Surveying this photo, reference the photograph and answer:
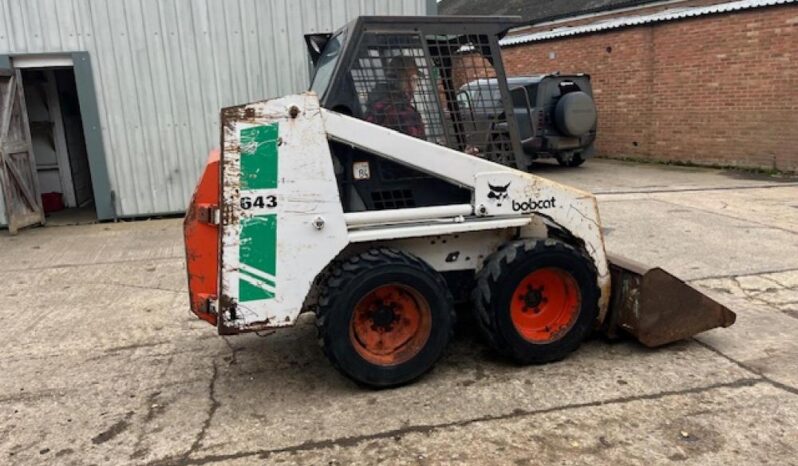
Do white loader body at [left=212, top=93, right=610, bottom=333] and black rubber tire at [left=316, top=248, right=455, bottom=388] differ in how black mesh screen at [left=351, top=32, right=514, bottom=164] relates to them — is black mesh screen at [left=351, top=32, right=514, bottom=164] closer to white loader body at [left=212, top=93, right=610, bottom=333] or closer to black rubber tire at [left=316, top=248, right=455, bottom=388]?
white loader body at [left=212, top=93, right=610, bottom=333]

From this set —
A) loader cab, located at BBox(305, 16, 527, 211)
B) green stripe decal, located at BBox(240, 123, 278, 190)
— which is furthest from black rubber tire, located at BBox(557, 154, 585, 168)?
green stripe decal, located at BBox(240, 123, 278, 190)

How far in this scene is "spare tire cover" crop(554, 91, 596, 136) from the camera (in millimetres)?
12328

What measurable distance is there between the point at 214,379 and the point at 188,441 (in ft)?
2.49

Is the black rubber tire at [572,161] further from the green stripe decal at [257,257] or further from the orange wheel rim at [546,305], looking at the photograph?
the green stripe decal at [257,257]

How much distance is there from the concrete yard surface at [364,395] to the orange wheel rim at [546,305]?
0.76ft

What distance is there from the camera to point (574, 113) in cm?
1237

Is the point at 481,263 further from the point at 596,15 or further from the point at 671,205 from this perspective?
the point at 596,15

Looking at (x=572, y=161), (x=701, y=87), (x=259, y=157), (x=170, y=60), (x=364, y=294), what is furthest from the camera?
(x=572, y=161)

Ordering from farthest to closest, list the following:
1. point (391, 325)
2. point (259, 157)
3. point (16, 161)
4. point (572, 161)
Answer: point (572, 161), point (16, 161), point (391, 325), point (259, 157)

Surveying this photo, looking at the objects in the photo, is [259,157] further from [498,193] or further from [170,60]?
[170,60]

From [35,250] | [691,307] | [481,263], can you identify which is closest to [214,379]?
[481,263]

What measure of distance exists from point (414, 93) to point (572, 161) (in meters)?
11.0

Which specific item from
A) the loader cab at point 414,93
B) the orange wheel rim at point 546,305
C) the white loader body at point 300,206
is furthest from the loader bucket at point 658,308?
the loader cab at point 414,93

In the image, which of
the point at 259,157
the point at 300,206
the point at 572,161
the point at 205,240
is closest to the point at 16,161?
the point at 205,240
